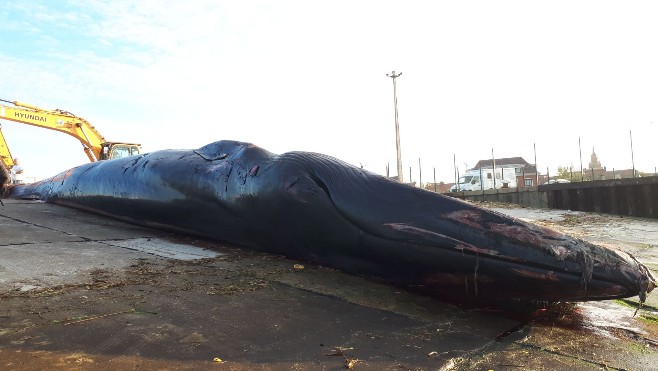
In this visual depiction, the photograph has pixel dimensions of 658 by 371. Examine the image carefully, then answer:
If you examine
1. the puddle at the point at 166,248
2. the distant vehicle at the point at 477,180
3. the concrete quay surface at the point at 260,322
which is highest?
the distant vehicle at the point at 477,180

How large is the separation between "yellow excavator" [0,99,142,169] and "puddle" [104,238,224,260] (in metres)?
11.4

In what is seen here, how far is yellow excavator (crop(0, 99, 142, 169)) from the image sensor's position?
1489 centimetres

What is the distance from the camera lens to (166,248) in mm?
4207

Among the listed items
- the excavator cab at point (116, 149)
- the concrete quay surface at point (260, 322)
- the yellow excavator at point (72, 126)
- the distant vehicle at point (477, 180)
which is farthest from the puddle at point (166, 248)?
the distant vehicle at point (477, 180)

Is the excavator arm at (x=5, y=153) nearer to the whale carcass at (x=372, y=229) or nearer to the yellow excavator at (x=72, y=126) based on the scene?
the yellow excavator at (x=72, y=126)

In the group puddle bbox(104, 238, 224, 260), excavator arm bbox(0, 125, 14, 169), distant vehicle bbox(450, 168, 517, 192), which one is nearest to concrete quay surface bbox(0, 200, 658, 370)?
puddle bbox(104, 238, 224, 260)

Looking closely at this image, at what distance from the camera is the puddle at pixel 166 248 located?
12.8 ft

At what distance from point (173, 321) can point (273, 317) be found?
49cm

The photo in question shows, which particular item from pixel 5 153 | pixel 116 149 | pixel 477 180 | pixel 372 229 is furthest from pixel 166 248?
pixel 477 180

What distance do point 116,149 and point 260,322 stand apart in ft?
51.2

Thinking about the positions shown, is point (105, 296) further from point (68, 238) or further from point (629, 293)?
point (629, 293)

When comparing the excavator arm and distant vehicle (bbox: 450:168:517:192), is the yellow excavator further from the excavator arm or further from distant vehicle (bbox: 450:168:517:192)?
distant vehicle (bbox: 450:168:517:192)

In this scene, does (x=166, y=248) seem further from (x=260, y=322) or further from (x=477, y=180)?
(x=477, y=180)

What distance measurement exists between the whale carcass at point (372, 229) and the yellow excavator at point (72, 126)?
464 inches
